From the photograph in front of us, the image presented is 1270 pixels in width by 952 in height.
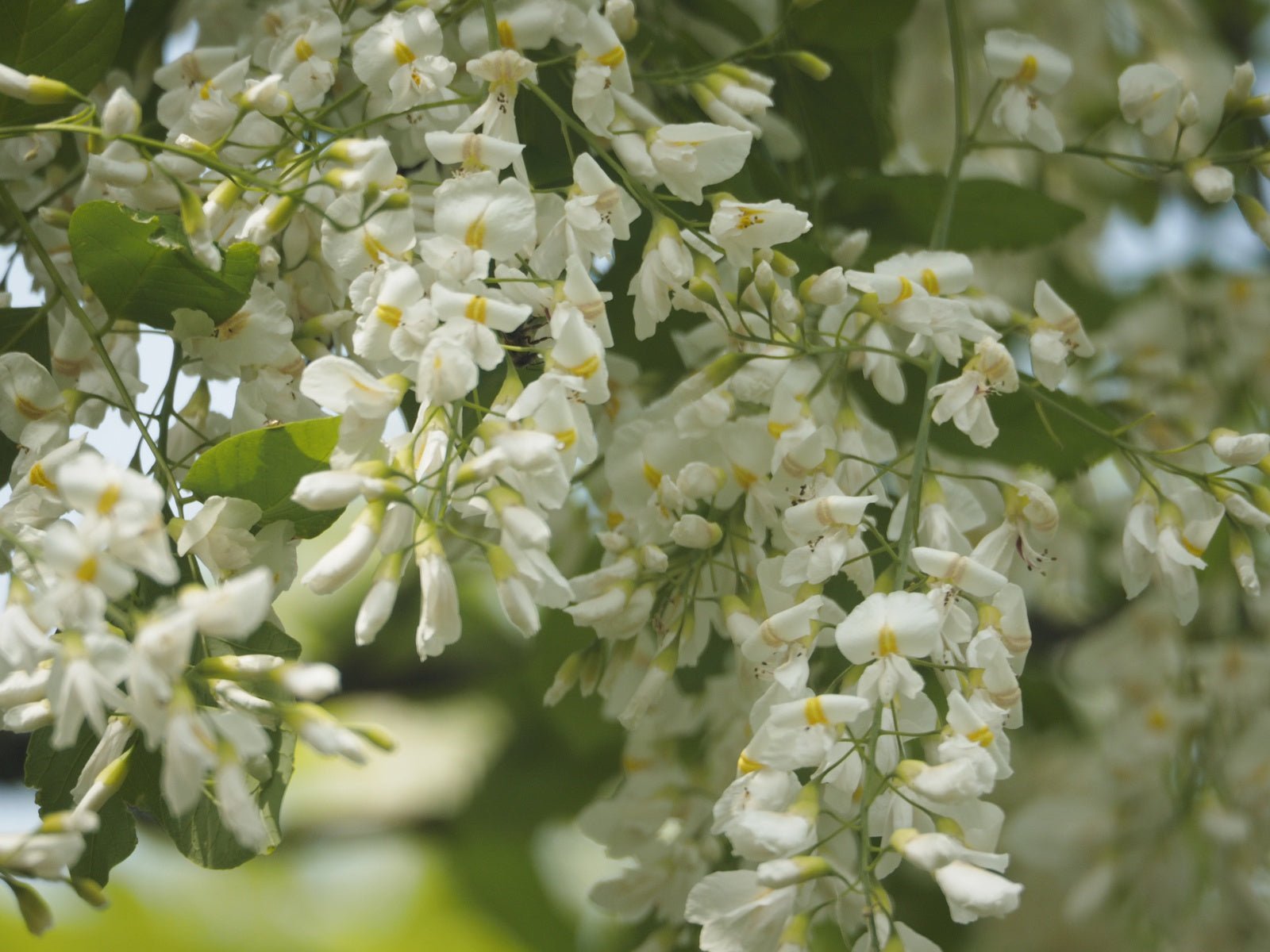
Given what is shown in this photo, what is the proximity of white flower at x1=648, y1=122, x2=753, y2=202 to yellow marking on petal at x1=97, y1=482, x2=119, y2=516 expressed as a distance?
265 millimetres

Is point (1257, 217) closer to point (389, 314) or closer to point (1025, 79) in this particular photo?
point (1025, 79)

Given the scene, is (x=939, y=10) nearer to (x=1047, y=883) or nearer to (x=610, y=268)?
(x=610, y=268)

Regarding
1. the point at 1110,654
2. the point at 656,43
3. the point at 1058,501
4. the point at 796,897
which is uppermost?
the point at 656,43

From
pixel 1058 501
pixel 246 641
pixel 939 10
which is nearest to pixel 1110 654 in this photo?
pixel 1058 501

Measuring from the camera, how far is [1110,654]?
113 centimetres

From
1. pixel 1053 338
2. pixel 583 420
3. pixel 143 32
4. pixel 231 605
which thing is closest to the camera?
pixel 231 605

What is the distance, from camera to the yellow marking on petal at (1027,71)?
661mm

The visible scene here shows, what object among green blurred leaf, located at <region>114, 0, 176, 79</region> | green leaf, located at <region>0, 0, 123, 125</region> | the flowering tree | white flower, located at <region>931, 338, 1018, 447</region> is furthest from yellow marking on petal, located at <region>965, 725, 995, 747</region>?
green blurred leaf, located at <region>114, 0, 176, 79</region>

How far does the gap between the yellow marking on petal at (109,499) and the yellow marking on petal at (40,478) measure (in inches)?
4.6

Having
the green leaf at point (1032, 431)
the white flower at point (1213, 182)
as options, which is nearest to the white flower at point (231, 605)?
the green leaf at point (1032, 431)

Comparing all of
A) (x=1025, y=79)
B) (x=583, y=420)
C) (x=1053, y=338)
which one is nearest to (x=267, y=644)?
(x=583, y=420)

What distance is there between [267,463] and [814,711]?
0.22 meters

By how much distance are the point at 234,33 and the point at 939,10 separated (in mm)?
688

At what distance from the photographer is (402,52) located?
53cm
